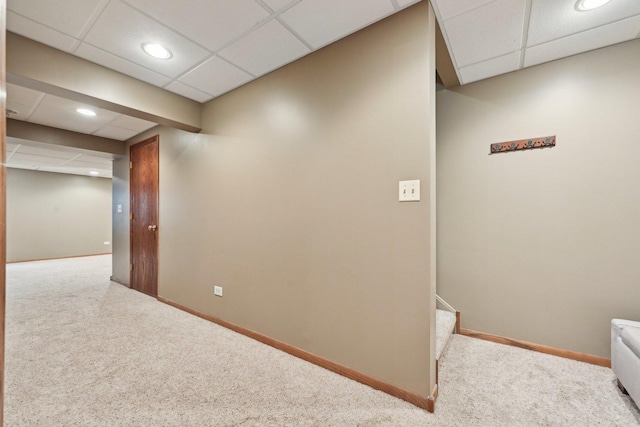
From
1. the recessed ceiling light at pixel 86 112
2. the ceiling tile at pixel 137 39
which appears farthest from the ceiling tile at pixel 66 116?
the ceiling tile at pixel 137 39

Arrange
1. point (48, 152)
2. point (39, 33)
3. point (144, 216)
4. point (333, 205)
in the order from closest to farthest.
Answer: point (39, 33)
point (333, 205)
point (144, 216)
point (48, 152)

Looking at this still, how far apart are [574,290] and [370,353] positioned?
5.64 ft

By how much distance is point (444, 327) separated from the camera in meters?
2.35

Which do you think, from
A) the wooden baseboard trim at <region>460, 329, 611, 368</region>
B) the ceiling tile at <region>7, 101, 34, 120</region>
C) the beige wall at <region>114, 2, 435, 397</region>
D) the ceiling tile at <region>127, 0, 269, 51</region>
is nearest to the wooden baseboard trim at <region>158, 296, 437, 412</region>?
the beige wall at <region>114, 2, 435, 397</region>

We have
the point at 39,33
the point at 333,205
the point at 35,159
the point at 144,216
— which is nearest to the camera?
the point at 39,33

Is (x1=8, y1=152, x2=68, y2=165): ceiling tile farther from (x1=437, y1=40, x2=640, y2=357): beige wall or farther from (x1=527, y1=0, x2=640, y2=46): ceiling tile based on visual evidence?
(x1=527, y1=0, x2=640, y2=46): ceiling tile

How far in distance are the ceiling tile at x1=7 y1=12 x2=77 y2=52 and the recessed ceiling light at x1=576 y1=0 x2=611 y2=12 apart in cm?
331

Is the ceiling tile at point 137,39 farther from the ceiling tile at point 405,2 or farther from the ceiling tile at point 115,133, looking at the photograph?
the ceiling tile at point 115,133

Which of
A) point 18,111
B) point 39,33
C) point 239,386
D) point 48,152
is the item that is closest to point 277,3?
point 39,33

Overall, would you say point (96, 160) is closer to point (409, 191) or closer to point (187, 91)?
point (187, 91)

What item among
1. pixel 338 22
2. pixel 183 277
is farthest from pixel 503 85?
pixel 183 277

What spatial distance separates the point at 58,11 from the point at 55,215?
7936 millimetres

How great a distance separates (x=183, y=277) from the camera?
328 cm

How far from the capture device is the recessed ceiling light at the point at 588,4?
1566 mm
